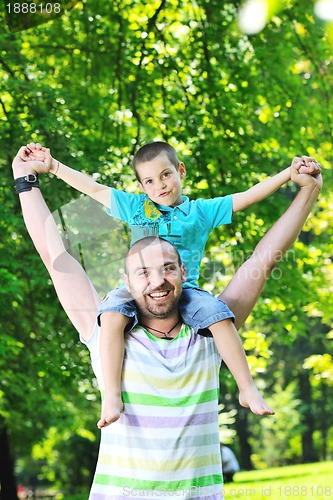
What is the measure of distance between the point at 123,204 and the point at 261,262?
82 centimetres

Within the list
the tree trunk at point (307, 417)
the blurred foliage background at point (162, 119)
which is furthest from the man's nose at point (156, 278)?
the tree trunk at point (307, 417)

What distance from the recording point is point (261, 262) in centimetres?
238

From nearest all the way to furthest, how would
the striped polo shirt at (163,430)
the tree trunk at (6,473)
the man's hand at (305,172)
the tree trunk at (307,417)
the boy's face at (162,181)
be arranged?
the striped polo shirt at (163,430) < the man's hand at (305,172) < the boy's face at (162,181) < the tree trunk at (6,473) < the tree trunk at (307,417)

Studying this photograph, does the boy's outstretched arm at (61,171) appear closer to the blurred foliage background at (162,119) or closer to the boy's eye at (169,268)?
the boy's eye at (169,268)

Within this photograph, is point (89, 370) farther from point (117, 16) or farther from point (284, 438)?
point (284, 438)

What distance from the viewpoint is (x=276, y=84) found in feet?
27.7

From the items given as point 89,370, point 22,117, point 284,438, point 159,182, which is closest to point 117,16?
point 22,117

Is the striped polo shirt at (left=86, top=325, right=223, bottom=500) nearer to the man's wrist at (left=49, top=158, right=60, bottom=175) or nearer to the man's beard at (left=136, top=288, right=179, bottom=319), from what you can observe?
the man's beard at (left=136, top=288, right=179, bottom=319)

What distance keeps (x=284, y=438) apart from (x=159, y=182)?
3210 centimetres

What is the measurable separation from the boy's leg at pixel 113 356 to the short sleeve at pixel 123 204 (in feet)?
2.67

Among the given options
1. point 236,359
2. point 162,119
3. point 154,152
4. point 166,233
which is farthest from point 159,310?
point 162,119

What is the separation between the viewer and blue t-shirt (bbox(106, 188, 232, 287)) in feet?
9.25

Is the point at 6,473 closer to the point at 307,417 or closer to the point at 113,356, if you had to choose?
the point at 113,356

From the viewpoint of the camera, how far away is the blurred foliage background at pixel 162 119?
7.64 metres
